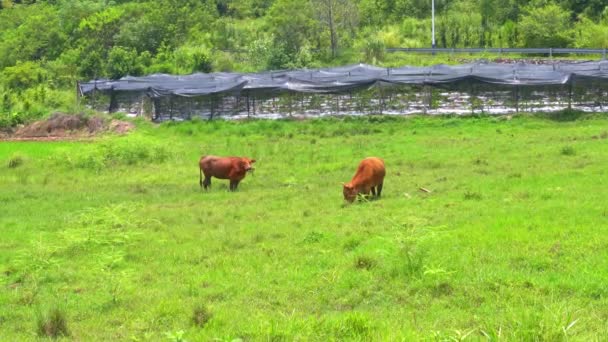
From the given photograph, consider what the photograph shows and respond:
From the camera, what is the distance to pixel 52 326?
684 centimetres

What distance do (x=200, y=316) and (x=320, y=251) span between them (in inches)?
120

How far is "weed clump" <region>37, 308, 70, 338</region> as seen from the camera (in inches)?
267

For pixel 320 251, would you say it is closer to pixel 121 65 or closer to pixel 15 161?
pixel 15 161

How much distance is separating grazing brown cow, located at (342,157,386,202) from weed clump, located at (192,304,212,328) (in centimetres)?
702

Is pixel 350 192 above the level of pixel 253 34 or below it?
below

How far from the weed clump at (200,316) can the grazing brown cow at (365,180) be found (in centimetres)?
702

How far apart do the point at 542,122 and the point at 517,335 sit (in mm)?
21533

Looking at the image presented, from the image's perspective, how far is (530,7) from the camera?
5662 cm

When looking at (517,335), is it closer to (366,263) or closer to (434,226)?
(366,263)

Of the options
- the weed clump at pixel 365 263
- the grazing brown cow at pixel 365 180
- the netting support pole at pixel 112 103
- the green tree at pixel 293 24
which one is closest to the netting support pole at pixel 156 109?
the netting support pole at pixel 112 103

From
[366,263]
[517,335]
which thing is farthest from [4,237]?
[517,335]

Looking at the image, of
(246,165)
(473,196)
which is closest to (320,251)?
(473,196)

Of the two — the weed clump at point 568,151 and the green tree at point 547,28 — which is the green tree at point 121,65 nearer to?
the green tree at point 547,28

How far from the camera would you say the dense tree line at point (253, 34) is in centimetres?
4916
